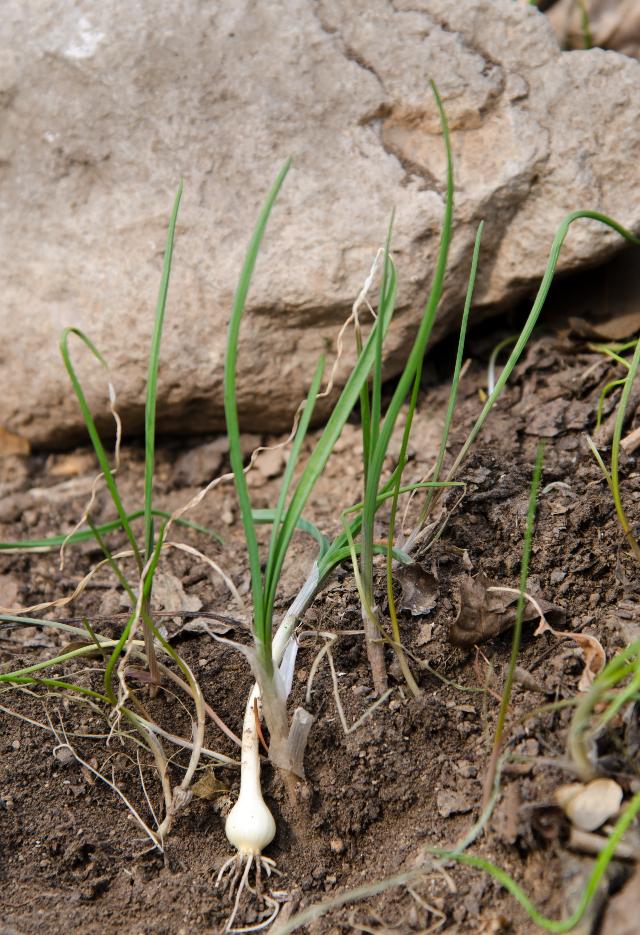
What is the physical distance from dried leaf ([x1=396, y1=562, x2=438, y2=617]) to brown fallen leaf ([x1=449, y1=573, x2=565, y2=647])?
60 millimetres

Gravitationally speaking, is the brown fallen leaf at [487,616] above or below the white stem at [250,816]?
above

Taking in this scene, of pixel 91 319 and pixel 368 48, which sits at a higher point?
pixel 368 48

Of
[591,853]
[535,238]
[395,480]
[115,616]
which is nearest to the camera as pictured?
[591,853]

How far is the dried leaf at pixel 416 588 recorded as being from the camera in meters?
1.22

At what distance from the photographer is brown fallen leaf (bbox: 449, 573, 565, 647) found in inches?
45.7

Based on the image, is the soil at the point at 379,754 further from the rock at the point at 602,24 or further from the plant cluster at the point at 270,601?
the rock at the point at 602,24

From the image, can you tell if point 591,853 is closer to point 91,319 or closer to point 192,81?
point 91,319

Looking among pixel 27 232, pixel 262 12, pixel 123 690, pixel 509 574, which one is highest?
pixel 262 12

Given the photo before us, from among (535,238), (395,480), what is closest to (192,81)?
(535,238)

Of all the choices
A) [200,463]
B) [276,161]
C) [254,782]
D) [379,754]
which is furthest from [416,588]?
[276,161]

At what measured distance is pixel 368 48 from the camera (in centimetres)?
165

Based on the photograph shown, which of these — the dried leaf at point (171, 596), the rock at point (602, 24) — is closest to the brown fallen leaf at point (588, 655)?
the dried leaf at point (171, 596)

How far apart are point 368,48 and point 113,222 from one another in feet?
2.00

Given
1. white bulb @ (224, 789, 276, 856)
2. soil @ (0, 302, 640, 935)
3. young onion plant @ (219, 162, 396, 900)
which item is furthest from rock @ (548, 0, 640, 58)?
white bulb @ (224, 789, 276, 856)
